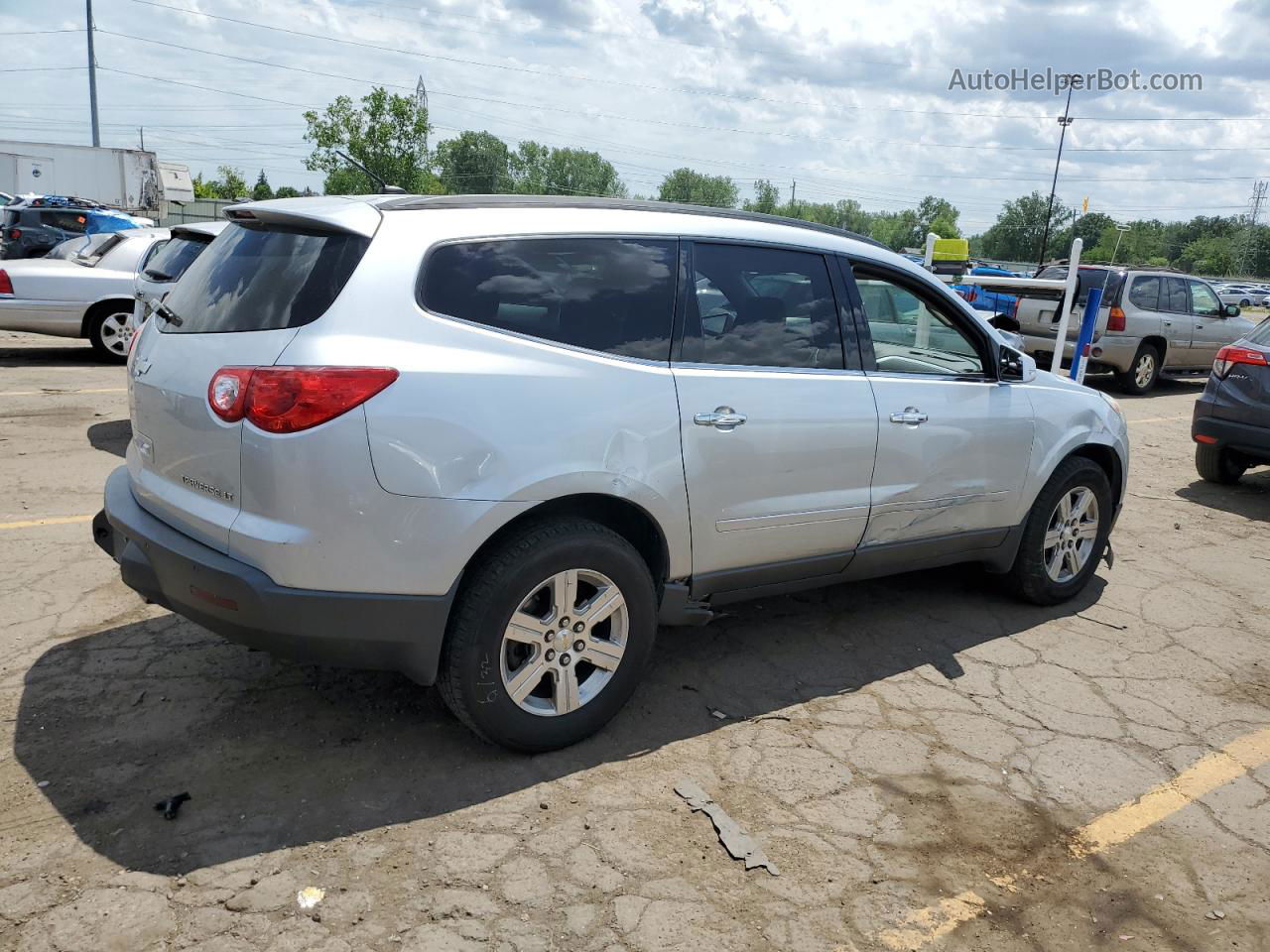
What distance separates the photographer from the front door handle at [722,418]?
138 inches

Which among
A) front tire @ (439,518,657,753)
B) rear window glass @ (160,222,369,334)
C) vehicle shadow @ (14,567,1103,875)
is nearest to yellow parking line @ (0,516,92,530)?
vehicle shadow @ (14,567,1103,875)

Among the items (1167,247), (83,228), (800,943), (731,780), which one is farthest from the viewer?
(1167,247)

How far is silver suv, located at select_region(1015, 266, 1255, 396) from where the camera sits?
13.5 m

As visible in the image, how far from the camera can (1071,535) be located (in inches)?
202

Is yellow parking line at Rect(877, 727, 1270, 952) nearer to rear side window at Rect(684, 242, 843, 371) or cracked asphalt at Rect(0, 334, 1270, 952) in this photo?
cracked asphalt at Rect(0, 334, 1270, 952)

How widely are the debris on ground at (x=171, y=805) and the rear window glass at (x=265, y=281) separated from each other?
4.74 ft

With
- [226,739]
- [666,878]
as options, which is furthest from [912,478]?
[226,739]

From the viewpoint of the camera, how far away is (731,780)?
334 cm

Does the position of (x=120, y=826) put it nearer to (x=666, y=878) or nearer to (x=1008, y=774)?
(x=666, y=878)

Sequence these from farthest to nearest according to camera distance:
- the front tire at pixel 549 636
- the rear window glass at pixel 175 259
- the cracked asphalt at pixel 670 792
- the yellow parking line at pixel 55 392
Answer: the yellow parking line at pixel 55 392, the rear window glass at pixel 175 259, the front tire at pixel 549 636, the cracked asphalt at pixel 670 792

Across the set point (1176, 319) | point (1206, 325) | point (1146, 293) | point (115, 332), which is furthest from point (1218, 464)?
point (115, 332)

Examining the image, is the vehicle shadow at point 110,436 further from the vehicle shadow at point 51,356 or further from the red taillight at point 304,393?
the red taillight at point 304,393

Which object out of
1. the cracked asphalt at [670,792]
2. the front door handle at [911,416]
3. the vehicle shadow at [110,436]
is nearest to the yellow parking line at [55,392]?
the vehicle shadow at [110,436]

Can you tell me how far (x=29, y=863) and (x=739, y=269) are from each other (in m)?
3.00
